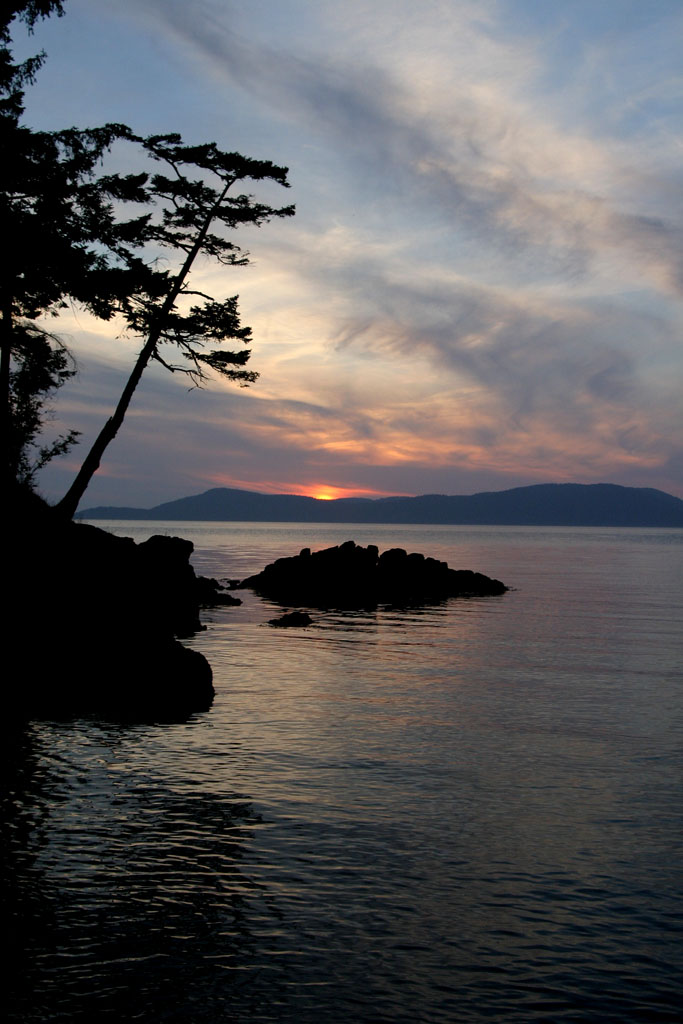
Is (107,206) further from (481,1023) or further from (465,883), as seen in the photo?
(481,1023)

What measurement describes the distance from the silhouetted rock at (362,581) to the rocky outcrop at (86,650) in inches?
1172

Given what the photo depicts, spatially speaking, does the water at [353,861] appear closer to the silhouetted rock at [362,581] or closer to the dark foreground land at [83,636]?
the dark foreground land at [83,636]

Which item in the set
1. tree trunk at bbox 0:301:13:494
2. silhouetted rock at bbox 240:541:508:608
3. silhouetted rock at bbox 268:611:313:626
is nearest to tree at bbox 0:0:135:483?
tree trunk at bbox 0:301:13:494

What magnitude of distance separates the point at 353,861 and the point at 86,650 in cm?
1127

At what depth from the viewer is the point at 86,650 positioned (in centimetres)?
1953

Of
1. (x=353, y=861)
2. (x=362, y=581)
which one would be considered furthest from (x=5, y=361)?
(x=362, y=581)

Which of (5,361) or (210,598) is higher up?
(5,361)

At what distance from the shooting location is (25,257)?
2686 centimetres

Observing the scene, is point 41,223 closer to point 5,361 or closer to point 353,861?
point 5,361

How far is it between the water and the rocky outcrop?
1.24 metres

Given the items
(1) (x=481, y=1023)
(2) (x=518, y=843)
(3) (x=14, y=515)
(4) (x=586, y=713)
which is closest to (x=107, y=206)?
(3) (x=14, y=515)

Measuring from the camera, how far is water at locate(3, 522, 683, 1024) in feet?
23.4

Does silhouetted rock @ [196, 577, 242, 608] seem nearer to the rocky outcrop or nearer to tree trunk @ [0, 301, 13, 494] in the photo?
tree trunk @ [0, 301, 13, 494]

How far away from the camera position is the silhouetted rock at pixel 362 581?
54312 mm
